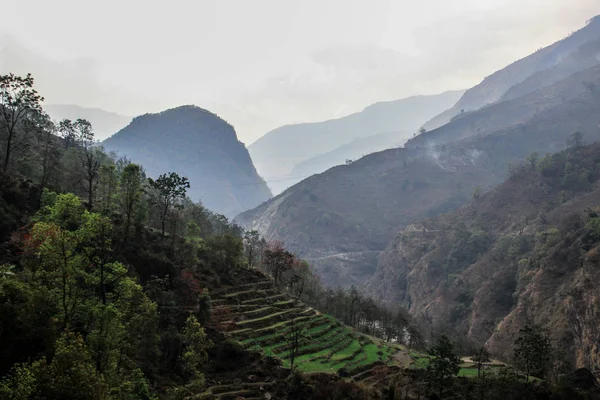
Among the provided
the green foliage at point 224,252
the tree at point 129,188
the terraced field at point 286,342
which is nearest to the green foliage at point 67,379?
the terraced field at point 286,342

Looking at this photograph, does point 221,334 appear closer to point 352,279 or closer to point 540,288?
point 540,288

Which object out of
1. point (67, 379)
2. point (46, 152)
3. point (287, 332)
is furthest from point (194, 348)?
point (46, 152)

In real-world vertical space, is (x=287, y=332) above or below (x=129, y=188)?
below

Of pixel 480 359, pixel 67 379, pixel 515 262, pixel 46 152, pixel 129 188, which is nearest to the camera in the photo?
pixel 67 379

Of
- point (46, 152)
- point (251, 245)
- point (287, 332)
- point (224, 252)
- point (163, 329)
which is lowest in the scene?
point (287, 332)

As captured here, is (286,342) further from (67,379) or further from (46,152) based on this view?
(46,152)

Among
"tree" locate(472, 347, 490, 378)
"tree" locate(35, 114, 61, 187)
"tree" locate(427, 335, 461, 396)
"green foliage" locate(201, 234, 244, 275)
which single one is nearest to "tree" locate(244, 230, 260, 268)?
"green foliage" locate(201, 234, 244, 275)

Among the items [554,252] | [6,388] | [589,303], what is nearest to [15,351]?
[6,388]
